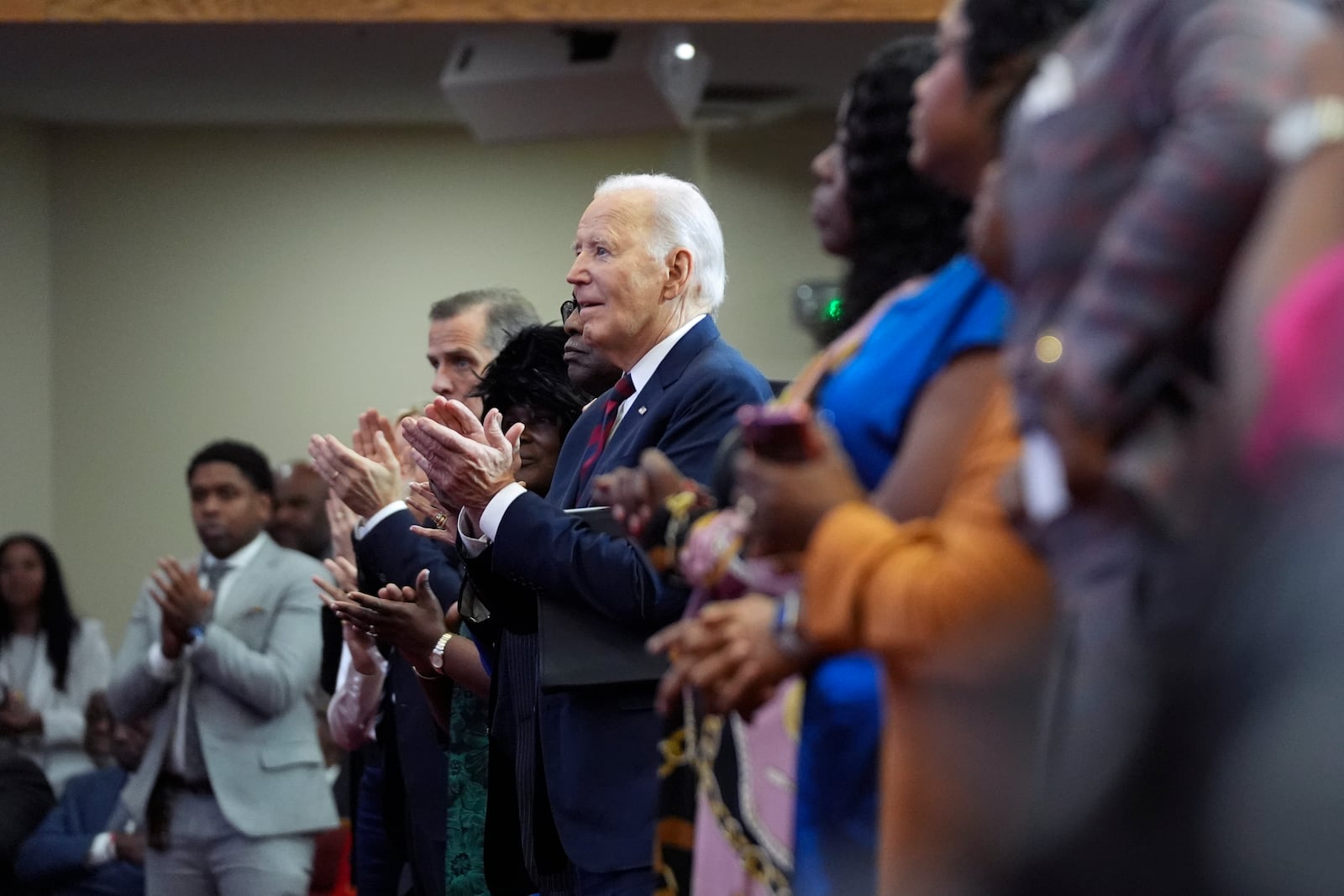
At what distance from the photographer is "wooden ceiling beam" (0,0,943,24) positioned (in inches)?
194

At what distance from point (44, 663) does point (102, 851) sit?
0.96m

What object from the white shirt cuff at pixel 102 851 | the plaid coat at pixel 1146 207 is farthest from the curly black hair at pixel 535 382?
the white shirt cuff at pixel 102 851

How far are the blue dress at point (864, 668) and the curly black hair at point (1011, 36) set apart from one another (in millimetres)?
158

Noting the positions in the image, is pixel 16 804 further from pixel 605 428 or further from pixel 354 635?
pixel 605 428

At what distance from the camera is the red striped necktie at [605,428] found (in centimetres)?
246

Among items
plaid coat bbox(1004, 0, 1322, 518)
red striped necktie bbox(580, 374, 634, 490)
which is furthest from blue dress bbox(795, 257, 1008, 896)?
red striped necktie bbox(580, 374, 634, 490)

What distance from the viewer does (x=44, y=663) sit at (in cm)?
548

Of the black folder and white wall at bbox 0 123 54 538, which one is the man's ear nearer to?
the black folder

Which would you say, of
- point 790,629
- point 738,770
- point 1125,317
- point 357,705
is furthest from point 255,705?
point 1125,317

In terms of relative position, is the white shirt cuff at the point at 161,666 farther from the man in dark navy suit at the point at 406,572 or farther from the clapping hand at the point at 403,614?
the clapping hand at the point at 403,614

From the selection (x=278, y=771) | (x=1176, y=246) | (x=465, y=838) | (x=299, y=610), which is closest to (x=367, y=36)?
(x=299, y=610)

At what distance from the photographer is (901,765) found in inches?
45.5

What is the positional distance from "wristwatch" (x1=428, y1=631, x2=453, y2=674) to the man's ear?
2.46ft

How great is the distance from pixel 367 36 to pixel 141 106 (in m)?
1.51
